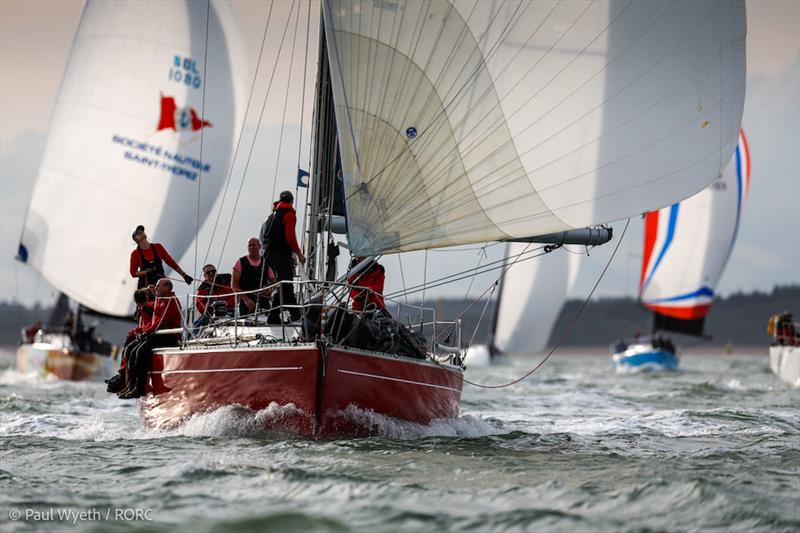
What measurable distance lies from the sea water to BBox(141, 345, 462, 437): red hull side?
126mm

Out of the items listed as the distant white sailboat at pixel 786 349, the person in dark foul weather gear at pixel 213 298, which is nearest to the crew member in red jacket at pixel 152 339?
the person in dark foul weather gear at pixel 213 298

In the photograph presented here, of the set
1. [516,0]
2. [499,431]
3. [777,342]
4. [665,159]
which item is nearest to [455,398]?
[499,431]

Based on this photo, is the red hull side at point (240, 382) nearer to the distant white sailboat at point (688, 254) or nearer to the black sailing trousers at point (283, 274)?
the black sailing trousers at point (283, 274)

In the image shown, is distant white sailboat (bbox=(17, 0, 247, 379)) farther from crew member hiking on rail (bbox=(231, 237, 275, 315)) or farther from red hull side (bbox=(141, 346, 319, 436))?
red hull side (bbox=(141, 346, 319, 436))

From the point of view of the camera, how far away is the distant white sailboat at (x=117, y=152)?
2280 cm

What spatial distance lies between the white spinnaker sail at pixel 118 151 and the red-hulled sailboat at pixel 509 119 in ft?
43.8

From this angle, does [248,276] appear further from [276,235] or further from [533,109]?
[533,109]

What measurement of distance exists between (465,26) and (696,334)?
28763 millimetres

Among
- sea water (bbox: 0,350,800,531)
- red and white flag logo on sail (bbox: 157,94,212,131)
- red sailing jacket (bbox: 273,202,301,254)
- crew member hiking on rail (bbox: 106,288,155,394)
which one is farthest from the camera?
red and white flag logo on sail (bbox: 157,94,212,131)

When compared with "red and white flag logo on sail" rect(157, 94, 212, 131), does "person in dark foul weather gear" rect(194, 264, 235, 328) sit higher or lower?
lower

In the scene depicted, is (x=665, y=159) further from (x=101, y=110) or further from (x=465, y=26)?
(x=101, y=110)

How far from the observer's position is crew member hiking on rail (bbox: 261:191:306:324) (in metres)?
9.80

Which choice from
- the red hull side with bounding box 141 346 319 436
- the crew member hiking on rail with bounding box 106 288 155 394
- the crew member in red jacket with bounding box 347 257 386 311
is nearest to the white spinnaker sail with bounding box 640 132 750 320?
the crew member in red jacket with bounding box 347 257 386 311

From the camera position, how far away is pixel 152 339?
34.1 feet
